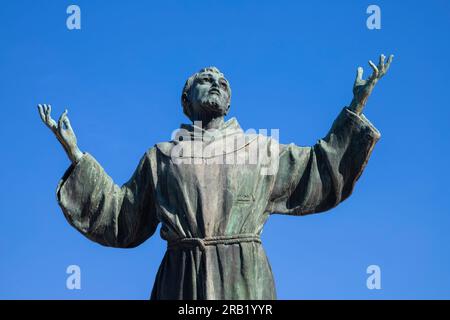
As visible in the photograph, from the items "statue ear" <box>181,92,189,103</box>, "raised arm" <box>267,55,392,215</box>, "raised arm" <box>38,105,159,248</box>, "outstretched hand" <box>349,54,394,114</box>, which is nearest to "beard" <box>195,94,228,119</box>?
"statue ear" <box>181,92,189,103</box>

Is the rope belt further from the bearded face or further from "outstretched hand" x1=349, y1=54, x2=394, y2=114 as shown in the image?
"outstretched hand" x1=349, y1=54, x2=394, y2=114

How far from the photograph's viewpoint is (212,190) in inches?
700

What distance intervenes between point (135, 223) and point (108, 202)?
46 cm

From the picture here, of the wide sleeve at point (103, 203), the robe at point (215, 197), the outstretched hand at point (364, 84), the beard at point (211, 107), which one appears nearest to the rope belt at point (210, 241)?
the robe at point (215, 197)

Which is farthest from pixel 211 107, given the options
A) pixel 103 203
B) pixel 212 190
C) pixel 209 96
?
pixel 103 203

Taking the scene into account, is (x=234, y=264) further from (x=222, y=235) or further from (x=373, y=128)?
(x=373, y=128)

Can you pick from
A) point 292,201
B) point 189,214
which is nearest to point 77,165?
point 189,214

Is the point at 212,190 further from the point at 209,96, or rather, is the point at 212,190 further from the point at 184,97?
the point at 184,97

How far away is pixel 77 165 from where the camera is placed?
18.4m

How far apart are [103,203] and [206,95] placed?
2032 millimetres

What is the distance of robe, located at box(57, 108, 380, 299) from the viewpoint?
17547 mm

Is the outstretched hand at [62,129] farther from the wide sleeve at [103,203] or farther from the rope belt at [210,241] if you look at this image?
the rope belt at [210,241]

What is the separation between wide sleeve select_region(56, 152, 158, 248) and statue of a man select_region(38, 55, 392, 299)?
1 cm

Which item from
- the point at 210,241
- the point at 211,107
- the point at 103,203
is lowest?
the point at 210,241
